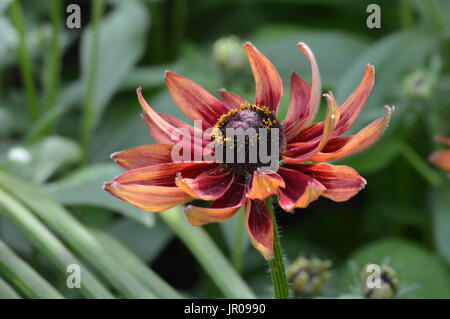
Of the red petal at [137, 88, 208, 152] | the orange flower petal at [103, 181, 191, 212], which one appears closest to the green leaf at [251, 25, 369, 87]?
the red petal at [137, 88, 208, 152]

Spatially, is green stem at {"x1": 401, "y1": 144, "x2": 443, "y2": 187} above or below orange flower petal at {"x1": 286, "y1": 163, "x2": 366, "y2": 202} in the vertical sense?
above

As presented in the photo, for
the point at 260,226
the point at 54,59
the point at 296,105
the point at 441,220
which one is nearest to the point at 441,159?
the point at 441,220

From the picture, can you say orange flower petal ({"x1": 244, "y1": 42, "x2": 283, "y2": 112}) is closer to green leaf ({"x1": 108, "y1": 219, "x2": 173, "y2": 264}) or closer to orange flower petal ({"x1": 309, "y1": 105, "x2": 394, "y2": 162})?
orange flower petal ({"x1": 309, "y1": 105, "x2": 394, "y2": 162})

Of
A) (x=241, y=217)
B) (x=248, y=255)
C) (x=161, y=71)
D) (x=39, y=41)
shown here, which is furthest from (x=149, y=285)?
(x=39, y=41)

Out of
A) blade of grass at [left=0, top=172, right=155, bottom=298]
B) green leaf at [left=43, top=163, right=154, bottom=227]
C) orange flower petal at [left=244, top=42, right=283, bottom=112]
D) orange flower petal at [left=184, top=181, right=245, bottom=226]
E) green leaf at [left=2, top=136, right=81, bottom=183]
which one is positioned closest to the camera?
orange flower petal at [left=184, top=181, right=245, bottom=226]

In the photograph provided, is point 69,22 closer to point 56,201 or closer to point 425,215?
point 56,201

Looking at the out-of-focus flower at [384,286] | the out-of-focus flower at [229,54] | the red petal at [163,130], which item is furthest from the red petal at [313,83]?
the out-of-focus flower at [229,54]

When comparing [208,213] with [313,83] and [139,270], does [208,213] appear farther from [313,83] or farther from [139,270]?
[139,270]
